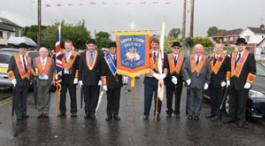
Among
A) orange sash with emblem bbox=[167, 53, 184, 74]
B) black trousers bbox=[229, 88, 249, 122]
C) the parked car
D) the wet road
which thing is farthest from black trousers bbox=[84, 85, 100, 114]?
the parked car

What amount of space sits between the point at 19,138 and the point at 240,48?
500 cm

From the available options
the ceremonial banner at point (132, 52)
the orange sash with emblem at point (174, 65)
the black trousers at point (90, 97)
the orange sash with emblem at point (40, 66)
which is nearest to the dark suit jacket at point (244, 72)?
the orange sash with emblem at point (174, 65)

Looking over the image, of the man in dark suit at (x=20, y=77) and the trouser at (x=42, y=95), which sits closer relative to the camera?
the man in dark suit at (x=20, y=77)

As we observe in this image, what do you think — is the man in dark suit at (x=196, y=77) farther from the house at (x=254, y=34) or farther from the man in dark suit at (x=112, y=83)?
the house at (x=254, y=34)

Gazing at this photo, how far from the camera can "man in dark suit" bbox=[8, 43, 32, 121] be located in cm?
575

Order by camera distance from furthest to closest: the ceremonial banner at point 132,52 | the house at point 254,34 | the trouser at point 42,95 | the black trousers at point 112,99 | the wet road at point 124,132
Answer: the house at point 254,34
the trouser at point 42,95
the black trousers at point 112,99
the ceremonial banner at point 132,52
the wet road at point 124,132

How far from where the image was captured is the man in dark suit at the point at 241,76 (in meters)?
5.51

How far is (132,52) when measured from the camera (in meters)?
5.80

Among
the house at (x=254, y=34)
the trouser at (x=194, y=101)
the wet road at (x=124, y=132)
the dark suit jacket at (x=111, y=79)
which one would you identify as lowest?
the wet road at (x=124, y=132)

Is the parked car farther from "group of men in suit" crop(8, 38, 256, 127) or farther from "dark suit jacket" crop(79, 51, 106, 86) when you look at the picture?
"dark suit jacket" crop(79, 51, 106, 86)

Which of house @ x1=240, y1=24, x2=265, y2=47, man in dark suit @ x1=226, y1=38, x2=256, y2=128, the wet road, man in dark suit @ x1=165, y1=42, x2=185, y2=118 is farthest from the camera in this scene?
house @ x1=240, y1=24, x2=265, y2=47

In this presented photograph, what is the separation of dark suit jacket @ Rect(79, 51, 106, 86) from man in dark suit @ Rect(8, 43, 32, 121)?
49.6 inches

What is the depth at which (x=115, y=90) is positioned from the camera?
5.98m

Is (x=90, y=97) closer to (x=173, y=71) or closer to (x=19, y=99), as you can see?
(x=19, y=99)
